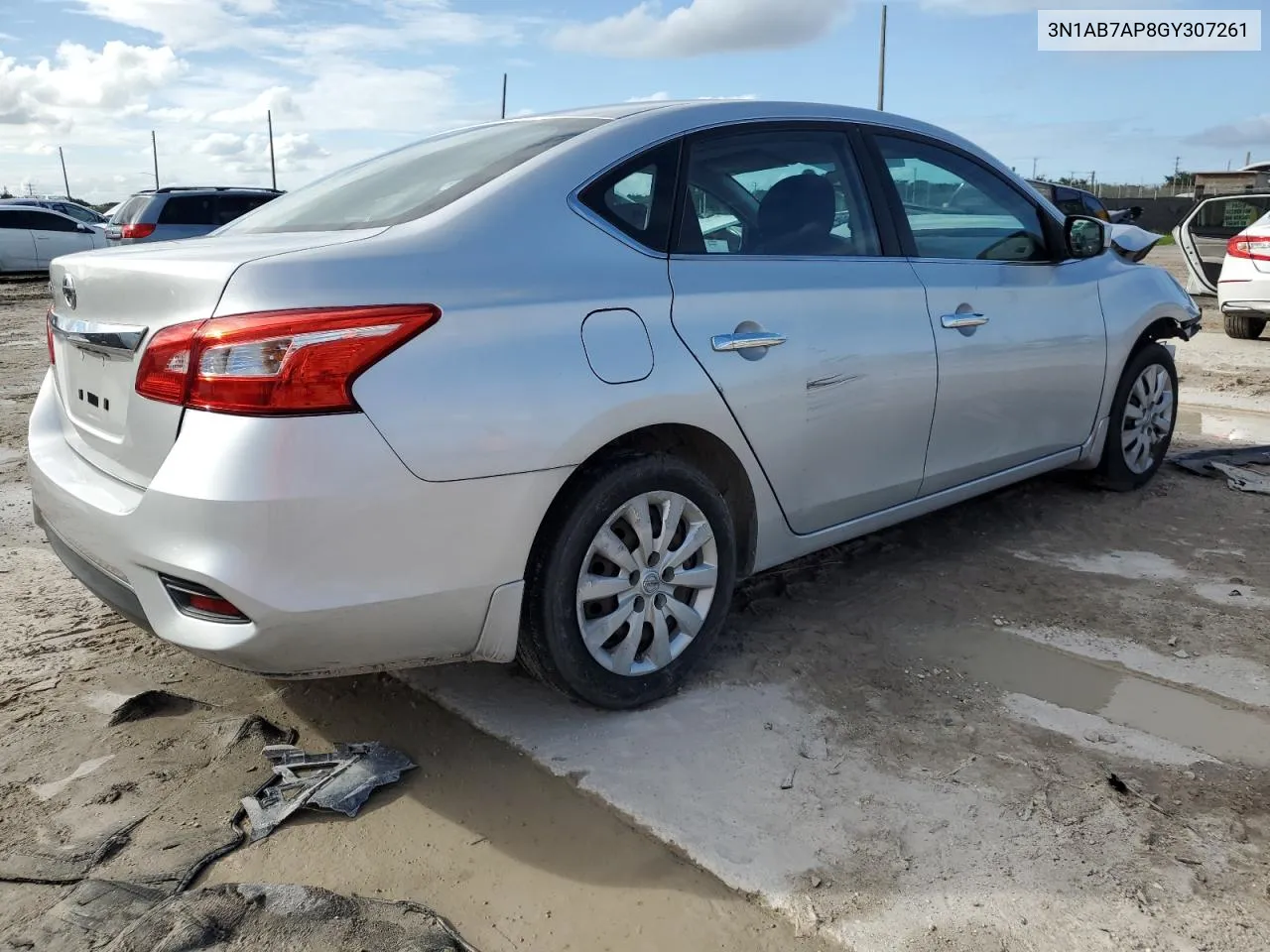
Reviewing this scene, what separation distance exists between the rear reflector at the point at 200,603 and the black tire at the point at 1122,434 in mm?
3898

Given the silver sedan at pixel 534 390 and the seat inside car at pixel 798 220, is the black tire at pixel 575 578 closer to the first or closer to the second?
the silver sedan at pixel 534 390

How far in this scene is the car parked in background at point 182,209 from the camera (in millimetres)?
16047

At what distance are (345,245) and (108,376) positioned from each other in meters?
0.70

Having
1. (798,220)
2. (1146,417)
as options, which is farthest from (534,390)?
(1146,417)

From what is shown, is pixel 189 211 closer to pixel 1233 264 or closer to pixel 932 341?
pixel 1233 264

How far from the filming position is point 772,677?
3160mm

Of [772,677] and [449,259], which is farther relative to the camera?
[772,677]

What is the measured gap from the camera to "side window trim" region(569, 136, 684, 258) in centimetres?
276

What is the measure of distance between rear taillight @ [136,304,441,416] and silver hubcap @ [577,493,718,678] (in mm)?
789

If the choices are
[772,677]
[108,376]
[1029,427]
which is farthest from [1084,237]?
[108,376]

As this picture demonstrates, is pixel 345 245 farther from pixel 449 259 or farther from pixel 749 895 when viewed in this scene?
pixel 749 895

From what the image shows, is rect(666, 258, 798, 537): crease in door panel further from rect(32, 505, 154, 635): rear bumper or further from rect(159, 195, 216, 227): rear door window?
rect(159, 195, 216, 227): rear door window

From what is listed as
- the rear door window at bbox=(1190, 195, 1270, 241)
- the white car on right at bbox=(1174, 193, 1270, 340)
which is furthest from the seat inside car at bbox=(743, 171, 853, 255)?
the rear door window at bbox=(1190, 195, 1270, 241)

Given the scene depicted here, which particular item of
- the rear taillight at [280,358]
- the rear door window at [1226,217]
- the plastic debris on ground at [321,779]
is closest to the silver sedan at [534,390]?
the rear taillight at [280,358]
